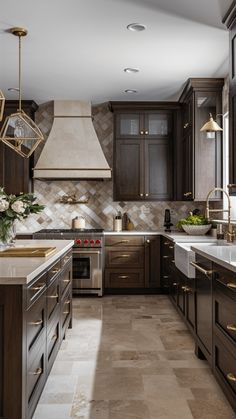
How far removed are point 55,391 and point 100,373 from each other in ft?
1.33

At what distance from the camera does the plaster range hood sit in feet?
18.5

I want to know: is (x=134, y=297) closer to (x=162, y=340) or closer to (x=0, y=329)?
(x=162, y=340)

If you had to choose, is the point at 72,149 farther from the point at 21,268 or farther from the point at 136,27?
the point at 21,268

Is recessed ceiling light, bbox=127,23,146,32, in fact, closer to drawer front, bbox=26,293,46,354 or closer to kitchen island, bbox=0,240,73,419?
kitchen island, bbox=0,240,73,419

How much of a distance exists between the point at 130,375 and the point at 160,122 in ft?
12.8

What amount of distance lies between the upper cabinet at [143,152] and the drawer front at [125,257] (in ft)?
2.56

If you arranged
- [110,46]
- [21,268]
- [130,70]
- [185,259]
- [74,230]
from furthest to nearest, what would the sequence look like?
1. [74,230]
2. [130,70]
3. [110,46]
4. [185,259]
5. [21,268]

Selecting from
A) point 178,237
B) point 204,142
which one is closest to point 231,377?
point 178,237

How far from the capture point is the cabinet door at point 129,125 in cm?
581

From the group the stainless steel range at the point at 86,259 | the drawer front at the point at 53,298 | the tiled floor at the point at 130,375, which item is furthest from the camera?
the stainless steel range at the point at 86,259

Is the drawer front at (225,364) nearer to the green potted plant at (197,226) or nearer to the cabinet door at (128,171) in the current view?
the green potted plant at (197,226)

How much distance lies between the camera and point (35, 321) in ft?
7.04

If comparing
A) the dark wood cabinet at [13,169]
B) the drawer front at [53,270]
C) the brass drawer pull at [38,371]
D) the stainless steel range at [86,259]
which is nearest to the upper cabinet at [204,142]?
the stainless steel range at [86,259]

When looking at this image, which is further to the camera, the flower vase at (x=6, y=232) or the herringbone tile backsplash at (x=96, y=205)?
the herringbone tile backsplash at (x=96, y=205)
